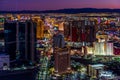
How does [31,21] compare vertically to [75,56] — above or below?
above

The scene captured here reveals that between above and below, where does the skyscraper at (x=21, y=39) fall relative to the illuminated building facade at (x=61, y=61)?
above

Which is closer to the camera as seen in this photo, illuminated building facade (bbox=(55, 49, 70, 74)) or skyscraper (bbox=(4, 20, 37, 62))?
illuminated building facade (bbox=(55, 49, 70, 74))

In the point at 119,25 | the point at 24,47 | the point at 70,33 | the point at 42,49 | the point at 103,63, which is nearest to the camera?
the point at 24,47

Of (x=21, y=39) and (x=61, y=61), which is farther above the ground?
(x=21, y=39)

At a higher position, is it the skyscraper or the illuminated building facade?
the skyscraper

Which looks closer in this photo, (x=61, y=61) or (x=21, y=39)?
(x=61, y=61)

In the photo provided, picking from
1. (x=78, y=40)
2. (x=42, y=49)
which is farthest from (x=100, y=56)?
(x=42, y=49)

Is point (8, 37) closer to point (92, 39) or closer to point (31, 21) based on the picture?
point (31, 21)

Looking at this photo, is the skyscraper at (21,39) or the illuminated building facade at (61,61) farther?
the skyscraper at (21,39)
